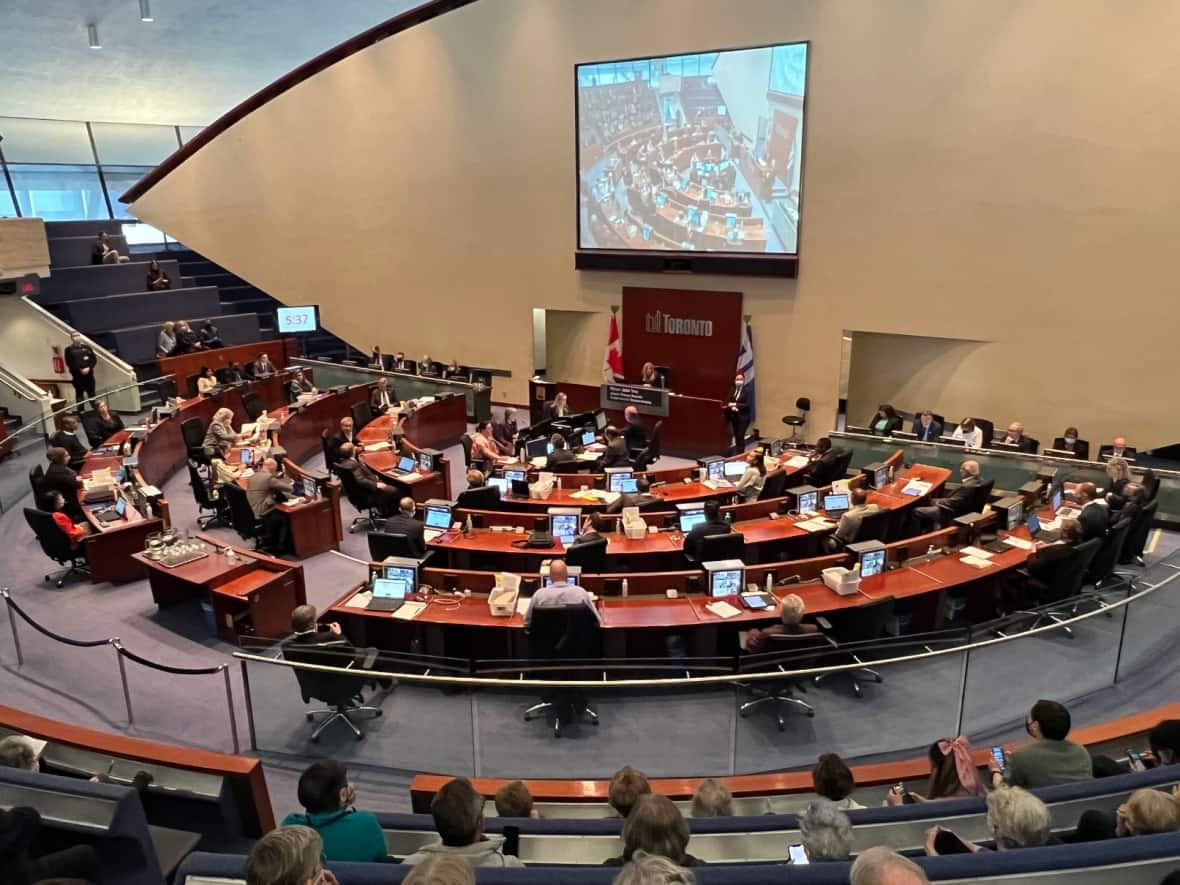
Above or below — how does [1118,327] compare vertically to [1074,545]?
above

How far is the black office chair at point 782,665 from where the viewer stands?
19.1 ft

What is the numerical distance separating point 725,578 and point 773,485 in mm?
3551

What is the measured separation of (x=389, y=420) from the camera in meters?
14.3

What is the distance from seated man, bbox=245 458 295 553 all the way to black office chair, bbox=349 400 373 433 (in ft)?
15.2

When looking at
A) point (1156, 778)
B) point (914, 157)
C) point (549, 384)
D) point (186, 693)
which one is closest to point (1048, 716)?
point (1156, 778)

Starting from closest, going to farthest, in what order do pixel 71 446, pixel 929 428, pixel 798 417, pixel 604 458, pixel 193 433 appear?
1. pixel 71 446
2. pixel 604 458
3. pixel 929 428
4. pixel 193 433
5. pixel 798 417

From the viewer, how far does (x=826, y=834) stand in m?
3.38

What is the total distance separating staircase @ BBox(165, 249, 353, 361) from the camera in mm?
21328

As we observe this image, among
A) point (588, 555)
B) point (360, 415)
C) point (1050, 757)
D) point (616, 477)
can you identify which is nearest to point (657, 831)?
point (1050, 757)

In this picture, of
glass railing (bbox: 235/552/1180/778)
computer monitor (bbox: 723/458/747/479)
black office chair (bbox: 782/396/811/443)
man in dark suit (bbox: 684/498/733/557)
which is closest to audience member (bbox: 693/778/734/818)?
glass railing (bbox: 235/552/1180/778)

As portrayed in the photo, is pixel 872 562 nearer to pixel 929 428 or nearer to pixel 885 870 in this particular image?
pixel 929 428

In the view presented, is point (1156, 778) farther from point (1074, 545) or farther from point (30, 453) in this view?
point (30, 453)

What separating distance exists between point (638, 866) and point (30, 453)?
13134 mm

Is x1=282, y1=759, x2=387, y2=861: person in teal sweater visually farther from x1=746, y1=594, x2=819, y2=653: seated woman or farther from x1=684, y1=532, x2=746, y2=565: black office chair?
x1=684, y1=532, x2=746, y2=565: black office chair
